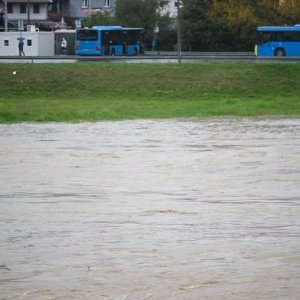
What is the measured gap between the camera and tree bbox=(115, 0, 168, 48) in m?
86.3

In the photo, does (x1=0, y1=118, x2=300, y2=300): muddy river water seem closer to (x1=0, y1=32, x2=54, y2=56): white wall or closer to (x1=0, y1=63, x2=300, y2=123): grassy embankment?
(x1=0, y1=63, x2=300, y2=123): grassy embankment

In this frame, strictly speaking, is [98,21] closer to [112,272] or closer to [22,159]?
[22,159]

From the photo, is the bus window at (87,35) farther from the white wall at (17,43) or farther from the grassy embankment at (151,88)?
the grassy embankment at (151,88)

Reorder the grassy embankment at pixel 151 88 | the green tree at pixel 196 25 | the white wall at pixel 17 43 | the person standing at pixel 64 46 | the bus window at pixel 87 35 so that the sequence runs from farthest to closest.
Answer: the white wall at pixel 17 43 < the person standing at pixel 64 46 < the green tree at pixel 196 25 < the bus window at pixel 87 35 < the grassy embankment at pixel 151 88

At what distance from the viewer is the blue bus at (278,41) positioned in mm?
68812

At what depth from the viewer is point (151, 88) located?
43781 millimetres

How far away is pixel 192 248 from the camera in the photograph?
11.9m

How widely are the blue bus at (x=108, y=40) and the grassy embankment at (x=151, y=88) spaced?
2639 cm

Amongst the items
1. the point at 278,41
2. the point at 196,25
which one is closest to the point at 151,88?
the point at 278,41

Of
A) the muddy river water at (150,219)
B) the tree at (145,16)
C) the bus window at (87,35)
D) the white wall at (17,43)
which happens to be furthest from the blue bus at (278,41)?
the muddy river water at (150,219)

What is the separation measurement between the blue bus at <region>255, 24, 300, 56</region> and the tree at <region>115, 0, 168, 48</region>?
690 inches

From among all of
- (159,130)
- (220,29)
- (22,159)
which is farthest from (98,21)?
(22,159)

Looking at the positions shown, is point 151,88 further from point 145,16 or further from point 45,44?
point 145,16

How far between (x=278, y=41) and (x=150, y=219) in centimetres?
5695
